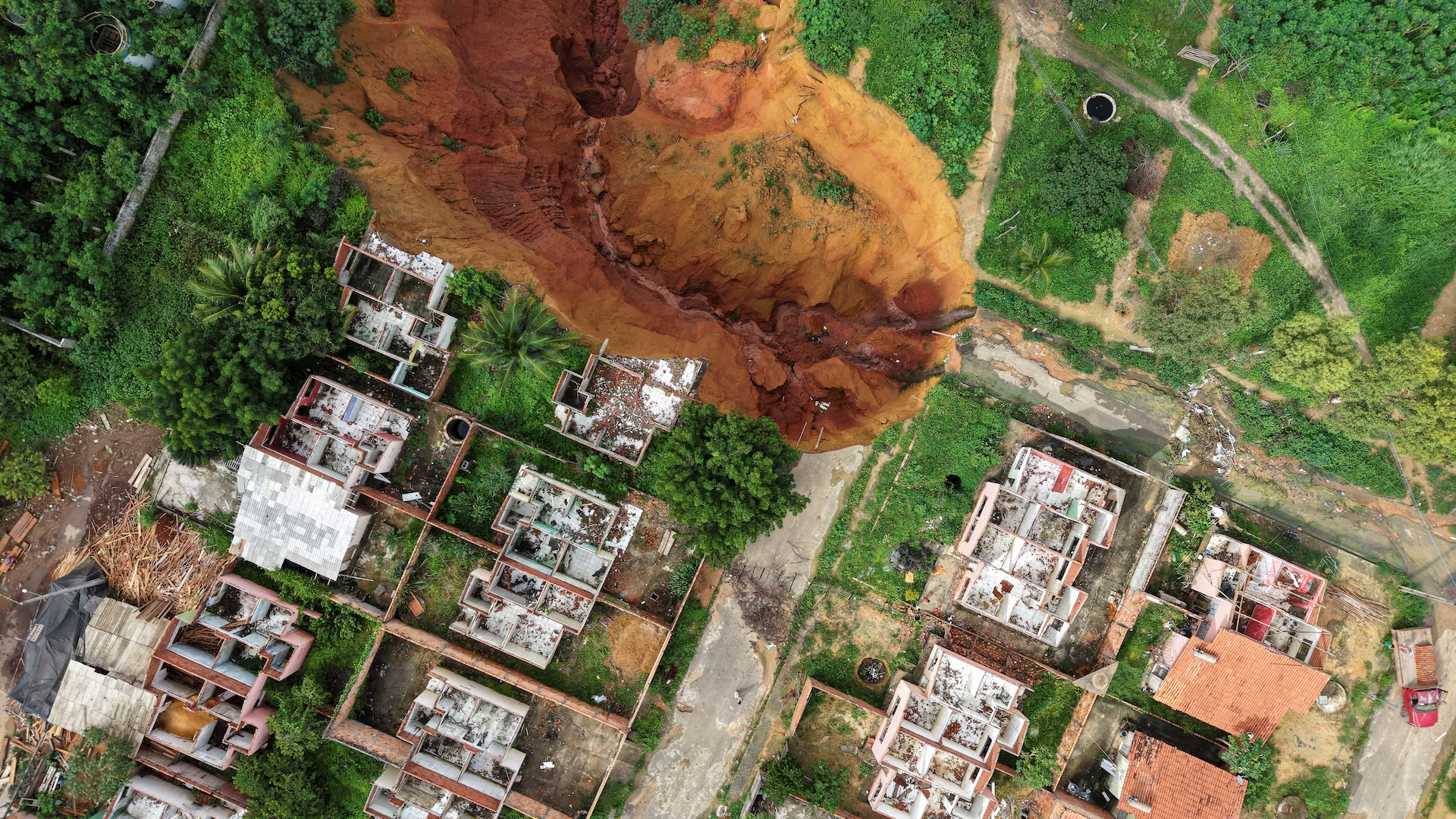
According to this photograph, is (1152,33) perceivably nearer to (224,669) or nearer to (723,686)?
(723,686)

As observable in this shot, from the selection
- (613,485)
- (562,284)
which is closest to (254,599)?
(613,485)

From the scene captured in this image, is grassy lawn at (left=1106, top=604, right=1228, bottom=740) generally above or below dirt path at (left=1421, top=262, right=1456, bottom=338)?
below

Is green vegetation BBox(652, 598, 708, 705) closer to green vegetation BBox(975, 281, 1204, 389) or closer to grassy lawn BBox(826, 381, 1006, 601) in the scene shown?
grassy lawn BBox(826, 381, 1006, 601)

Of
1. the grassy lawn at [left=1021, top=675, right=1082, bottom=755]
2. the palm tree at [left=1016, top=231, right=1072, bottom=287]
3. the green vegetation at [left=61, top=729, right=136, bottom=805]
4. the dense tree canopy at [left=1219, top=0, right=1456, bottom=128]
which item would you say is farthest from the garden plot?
the dense tree canopy at [left=1219, top=0, right=1456, bottom=128]

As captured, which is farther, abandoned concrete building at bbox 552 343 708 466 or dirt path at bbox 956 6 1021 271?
dirt path at bbox 956 6 1021 271

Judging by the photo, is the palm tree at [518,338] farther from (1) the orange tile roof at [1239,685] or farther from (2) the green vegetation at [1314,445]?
(2) the green vegetation at [1314,445]
